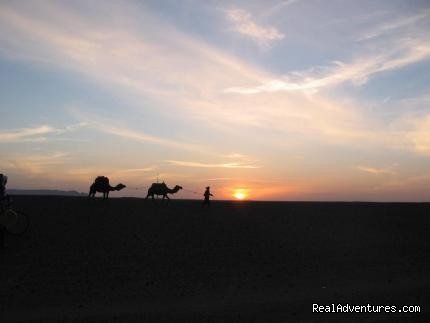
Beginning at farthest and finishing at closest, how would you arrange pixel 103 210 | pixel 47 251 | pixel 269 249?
pixel 103 210
pixel 269 249
pixel 47 251

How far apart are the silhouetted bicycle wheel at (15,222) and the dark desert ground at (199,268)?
37 centimetres

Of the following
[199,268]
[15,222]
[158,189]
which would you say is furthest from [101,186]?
[199,268]

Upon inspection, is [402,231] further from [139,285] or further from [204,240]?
[139,285]

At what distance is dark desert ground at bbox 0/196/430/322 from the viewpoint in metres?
14.0

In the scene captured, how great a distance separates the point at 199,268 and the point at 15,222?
808cm

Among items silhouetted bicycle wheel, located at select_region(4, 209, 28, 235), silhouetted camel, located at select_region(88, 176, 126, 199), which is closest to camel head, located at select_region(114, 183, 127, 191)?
silhouetted camel, located at select_region(88, 176, 126, 199)

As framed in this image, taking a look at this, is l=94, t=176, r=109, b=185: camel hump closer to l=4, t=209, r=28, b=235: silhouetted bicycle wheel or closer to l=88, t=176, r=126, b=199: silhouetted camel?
l=88, t=176, r=126, b=199: silhouetted camel

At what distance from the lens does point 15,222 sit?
2066cm

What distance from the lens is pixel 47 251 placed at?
772 inches

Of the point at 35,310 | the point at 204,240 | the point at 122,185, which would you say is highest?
the point at 122,185

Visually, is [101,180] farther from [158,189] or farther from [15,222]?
[15,222]

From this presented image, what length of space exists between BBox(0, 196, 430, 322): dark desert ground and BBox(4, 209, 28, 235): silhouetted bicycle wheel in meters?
0.37

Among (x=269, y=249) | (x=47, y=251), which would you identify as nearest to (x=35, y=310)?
(x=47, y=251)

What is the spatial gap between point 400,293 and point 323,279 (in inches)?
105
